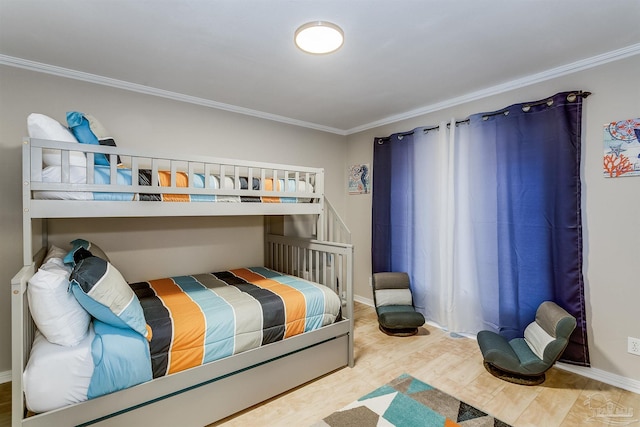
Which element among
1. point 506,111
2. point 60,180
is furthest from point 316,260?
point 506,111

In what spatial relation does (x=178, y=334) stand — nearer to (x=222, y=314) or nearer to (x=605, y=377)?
(x=222, y=314)

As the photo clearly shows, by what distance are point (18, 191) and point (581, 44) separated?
4177 millimetres

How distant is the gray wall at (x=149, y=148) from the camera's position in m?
2.27

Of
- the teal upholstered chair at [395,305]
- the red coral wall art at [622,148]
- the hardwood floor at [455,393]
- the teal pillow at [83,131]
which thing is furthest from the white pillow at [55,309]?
the red coral wall art at [622,148]

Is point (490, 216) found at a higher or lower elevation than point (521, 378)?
higher

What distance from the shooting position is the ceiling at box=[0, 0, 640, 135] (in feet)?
5.50

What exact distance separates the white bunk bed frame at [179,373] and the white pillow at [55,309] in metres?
0.05

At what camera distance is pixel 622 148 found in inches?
85.7

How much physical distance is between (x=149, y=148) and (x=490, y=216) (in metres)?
3.28

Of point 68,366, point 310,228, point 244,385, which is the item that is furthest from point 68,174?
point 310,228

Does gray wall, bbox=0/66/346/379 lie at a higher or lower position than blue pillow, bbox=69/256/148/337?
higher

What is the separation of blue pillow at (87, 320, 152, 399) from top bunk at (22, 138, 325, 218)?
26.6 inches

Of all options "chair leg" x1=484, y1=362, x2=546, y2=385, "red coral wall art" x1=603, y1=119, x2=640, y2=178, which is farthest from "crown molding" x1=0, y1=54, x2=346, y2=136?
"chair leg" x1=484, y1=362, x2=546, y2=385

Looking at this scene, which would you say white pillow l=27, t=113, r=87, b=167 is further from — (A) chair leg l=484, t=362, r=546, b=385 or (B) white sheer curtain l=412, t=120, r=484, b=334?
(A) chair leg l=484, t=362, r=546, b=385
